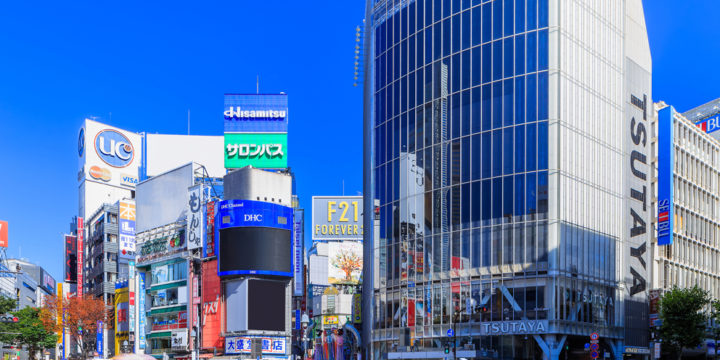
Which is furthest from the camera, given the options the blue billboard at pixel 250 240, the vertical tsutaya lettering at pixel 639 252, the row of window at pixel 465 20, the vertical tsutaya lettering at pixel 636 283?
the blue billboard at pixel 250 240

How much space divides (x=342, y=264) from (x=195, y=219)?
49.7 meters

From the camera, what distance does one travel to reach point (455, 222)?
74.2 meters

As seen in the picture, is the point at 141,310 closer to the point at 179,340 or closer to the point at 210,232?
the point at 179,340

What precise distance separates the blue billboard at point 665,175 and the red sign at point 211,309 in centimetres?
5274

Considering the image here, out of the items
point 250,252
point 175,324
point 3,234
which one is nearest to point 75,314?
point 175,324

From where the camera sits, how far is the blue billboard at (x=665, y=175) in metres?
78.4

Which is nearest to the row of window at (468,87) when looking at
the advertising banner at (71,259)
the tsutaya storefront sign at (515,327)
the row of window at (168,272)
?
the tsutaya storefront sign at (515,327)

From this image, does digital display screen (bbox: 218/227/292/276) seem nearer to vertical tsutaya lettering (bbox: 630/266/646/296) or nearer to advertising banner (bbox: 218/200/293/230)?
advertising banner (bbox: 218/200/293/230)

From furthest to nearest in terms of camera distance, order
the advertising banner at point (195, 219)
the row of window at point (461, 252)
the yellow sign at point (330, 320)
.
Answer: the yellow sign at point (330, 320) → the advertising banner at point (195, 219) → the row of window at point (461, 252)

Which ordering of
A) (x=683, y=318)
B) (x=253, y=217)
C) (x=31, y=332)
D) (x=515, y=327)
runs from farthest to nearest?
(x=31, y=332) < (x=253, y=217) < (x=683, y=318) < (x=515, y=327)

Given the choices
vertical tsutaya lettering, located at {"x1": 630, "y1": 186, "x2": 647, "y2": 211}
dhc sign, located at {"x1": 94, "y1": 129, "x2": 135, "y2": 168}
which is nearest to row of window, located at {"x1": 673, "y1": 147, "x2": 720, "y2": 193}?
vertical tsutaya lettering, located at {"x1": 630, "y1": 186, "x2": 647, "y2": 211}

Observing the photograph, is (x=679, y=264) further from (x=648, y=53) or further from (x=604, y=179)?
(x=648, y=53)

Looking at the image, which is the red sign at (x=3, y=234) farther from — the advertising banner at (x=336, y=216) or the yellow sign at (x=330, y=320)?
the yellow sign at (x=330, y=320)

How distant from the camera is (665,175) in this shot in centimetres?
8019
